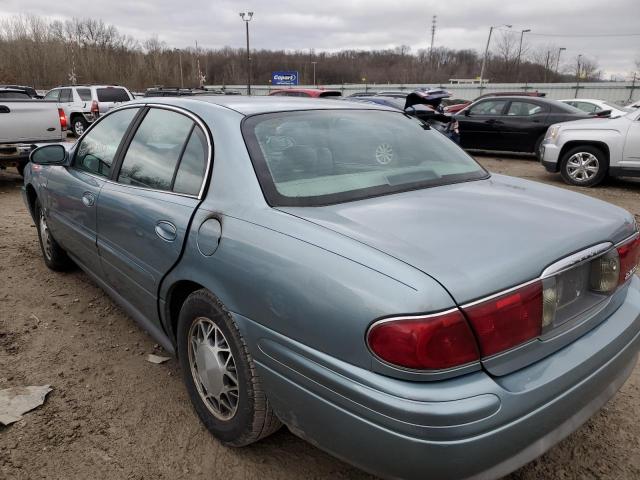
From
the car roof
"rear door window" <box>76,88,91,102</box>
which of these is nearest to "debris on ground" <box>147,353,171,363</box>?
the car roof

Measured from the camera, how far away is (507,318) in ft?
5.02

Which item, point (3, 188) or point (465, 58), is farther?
point (465, 58)

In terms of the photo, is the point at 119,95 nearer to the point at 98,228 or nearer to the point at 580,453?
the point at 98,228

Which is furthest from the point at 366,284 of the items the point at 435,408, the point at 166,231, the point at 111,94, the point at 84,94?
the point at 84,94

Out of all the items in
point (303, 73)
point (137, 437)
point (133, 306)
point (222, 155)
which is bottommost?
point (137, 437)

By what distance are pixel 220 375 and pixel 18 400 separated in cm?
130

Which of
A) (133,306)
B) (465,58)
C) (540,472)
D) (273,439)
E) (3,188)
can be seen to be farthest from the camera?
(465,58)

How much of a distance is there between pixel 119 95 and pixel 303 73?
7660 cm

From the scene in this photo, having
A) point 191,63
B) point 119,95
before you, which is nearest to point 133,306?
point 119,95

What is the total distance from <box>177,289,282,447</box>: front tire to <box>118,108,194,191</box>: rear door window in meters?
0.72

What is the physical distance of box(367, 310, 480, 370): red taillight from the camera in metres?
1.43

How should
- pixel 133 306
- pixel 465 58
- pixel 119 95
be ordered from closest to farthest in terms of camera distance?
pixel 133 306 < pixel 119 95 < pixel 465 58

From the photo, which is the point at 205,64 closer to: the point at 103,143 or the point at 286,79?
the point at 286,79

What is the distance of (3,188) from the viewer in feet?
28.7
